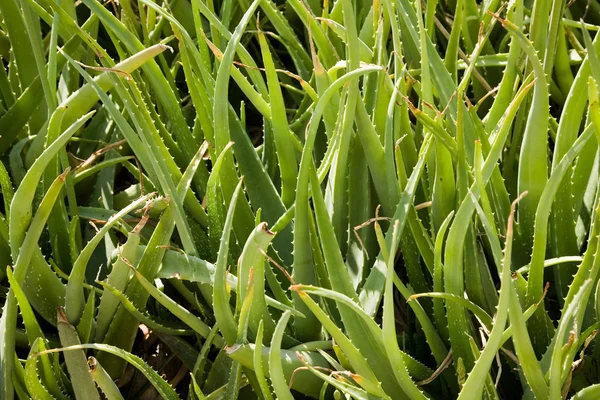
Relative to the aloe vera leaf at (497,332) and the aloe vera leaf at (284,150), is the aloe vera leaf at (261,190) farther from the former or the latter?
the aloe vera leaf at (497,332)

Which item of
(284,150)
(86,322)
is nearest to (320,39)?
(284,150)

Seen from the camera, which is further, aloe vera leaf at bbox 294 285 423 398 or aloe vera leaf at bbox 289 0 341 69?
aloe vera leaf at bbox 289 0 341 69

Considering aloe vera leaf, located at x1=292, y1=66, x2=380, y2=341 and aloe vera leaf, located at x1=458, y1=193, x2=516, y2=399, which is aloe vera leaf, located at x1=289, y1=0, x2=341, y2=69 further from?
aloe vera leaf, located at x1=458, y1=193, x2=516, y2=399

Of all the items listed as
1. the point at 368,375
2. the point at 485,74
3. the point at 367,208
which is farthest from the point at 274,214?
the point at 485,74

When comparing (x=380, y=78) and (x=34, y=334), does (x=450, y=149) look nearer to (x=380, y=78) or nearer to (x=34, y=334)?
(x=380, y=78)

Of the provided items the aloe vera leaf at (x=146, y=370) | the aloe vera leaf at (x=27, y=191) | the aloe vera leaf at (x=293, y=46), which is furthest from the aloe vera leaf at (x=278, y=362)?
the aloe vera leaf at (x=293, y=46)

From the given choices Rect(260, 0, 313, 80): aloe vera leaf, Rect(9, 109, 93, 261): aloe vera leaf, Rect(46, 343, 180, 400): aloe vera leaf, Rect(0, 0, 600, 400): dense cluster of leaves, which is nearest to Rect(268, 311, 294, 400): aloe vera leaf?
Rect(0, 0, 600, 400): dense cluster of leaves

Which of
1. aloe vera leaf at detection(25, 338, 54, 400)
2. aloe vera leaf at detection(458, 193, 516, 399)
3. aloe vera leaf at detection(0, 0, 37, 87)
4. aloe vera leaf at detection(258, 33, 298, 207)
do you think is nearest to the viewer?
aloe vera leaf at detection(458, 193, 516, 399)
